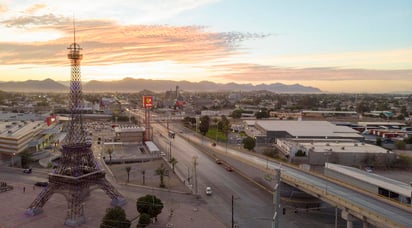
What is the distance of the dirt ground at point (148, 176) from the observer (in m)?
23.9

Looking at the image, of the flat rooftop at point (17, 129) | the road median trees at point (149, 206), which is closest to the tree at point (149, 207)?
the road median trees at point (149, 206)

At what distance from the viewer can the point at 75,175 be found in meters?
18.7

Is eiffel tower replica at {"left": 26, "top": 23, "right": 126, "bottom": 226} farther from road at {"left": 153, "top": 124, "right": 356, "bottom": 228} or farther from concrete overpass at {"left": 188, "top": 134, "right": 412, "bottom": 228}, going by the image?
concrete overpass at {"left": 188, "top": 134, "right": 412, "bottom": 228}

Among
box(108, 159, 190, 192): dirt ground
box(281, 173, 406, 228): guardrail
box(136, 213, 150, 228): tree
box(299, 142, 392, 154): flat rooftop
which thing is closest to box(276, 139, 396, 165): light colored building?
box(299, 142, 392, 154): flat rooftop

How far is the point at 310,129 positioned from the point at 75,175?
33412mm

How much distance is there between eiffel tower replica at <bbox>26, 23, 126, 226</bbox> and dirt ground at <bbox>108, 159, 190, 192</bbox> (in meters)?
4.46

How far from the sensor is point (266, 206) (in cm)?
1972

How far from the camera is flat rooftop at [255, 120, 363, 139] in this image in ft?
136

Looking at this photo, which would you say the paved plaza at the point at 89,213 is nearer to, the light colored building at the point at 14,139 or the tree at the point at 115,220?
the tree at the point at 115,220

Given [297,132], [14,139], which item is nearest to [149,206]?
[14,139]

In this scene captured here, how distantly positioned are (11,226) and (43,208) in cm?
261

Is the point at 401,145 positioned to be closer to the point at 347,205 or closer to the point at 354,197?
the point at 354,197

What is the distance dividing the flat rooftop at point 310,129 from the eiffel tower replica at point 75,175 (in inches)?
1088

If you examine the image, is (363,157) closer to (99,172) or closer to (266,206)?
(266,206)
